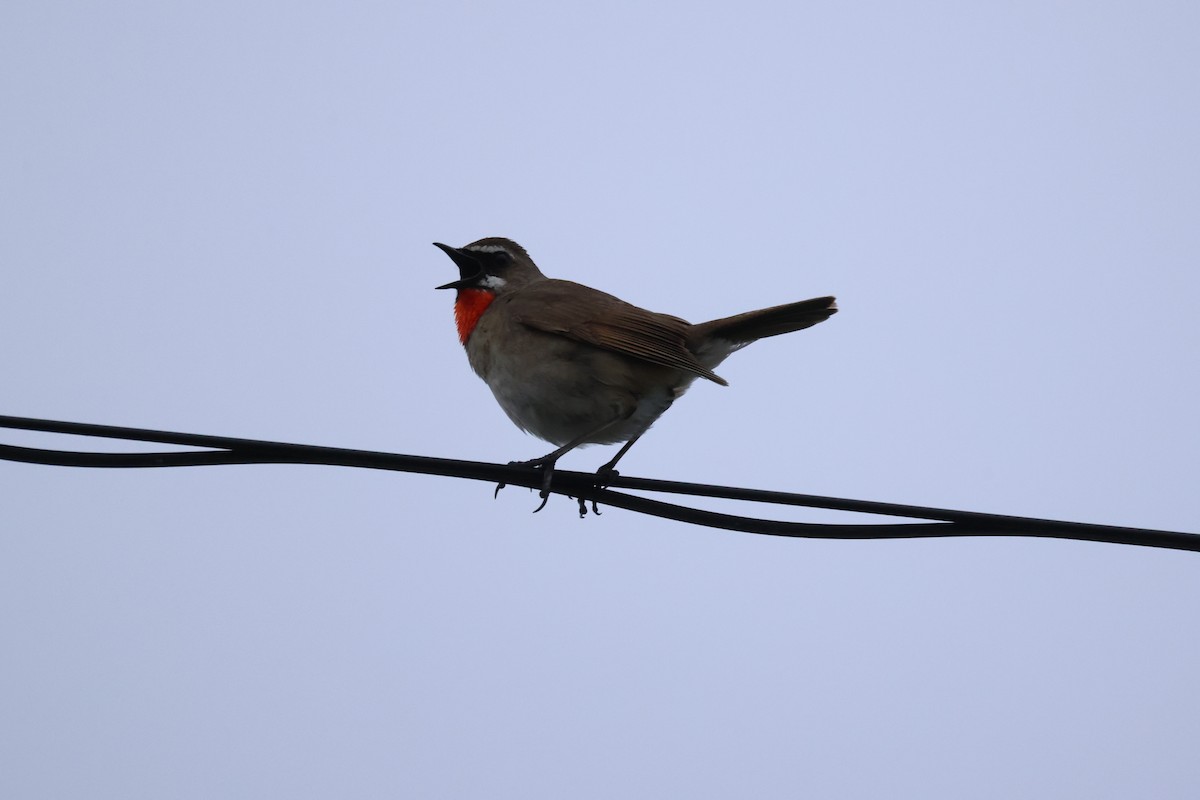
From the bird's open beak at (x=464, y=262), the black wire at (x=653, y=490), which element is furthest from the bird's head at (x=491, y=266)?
the black wire at (x=653, y=490)

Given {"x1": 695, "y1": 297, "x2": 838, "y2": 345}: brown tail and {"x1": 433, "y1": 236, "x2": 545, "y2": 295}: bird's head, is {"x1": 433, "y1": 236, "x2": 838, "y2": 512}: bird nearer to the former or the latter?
{"x1": 695, "y1": 297, "x2": 838, "y2": 345}: brown tail

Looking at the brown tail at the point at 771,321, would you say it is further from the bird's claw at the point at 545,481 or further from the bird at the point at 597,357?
the bird's claw at the point at 545,481

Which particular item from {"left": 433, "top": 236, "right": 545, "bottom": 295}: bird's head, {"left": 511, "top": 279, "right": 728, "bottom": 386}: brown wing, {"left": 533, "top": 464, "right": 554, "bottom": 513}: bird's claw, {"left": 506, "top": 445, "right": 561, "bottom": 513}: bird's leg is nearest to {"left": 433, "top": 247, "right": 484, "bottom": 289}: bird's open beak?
{"left": 433, "top": 236, "right": 545, "bottom": 295}: bird's head

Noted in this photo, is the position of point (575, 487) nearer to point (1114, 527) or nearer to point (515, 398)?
point (515, 398)

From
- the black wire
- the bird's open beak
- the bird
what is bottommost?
the black wire

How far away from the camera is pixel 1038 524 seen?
156 inches

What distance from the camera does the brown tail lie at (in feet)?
22.3

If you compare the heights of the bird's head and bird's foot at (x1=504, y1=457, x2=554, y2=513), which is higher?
the bird's head

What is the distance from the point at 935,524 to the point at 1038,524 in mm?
356

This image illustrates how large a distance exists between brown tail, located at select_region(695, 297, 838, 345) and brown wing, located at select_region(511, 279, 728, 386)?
24cm

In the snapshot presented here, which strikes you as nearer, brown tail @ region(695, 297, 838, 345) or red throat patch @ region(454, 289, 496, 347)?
brown tail @ region(695, 297, 838, 345)

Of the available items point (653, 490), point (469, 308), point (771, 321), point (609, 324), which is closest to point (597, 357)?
point (609, 324)

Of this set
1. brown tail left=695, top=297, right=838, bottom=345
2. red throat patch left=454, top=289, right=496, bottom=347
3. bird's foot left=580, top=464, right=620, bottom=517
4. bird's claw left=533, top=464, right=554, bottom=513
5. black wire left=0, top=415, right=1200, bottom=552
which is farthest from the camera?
red throat patch left=454, top=289, right=496, bottom=347

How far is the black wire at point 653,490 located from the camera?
3.97 metres
